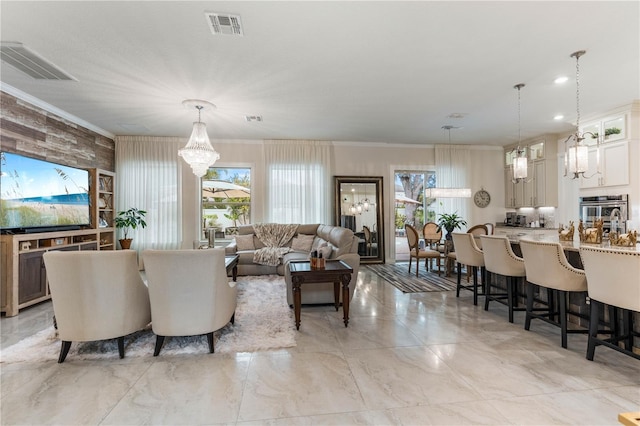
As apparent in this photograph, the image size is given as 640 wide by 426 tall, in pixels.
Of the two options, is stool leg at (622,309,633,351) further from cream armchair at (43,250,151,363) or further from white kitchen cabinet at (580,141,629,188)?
cream armchair at (43,250,151,363)

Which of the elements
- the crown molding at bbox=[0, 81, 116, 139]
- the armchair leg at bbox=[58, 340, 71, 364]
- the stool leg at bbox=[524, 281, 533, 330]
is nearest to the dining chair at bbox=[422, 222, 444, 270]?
the stool leg at bbox=[524, 281, 533, 330]

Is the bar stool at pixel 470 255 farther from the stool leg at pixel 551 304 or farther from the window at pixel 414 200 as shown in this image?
the window at pixel 414 200

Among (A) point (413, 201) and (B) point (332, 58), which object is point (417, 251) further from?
(B) point (332, 58)

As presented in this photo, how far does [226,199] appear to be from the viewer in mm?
6867

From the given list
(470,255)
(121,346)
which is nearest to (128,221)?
(121,346)

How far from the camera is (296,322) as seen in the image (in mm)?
3107

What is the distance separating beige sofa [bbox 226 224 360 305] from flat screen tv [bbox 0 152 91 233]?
2.54 metres

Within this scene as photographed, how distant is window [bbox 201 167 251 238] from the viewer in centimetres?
680

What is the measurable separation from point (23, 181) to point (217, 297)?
11.4ft

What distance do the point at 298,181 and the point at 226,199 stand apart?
1750 mm

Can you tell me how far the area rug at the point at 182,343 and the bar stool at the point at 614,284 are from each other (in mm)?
2546

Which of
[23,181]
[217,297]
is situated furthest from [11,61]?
[217,297]

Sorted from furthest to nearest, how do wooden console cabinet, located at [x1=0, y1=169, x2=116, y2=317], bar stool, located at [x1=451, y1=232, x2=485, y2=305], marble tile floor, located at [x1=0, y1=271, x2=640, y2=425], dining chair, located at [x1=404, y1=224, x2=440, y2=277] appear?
dining chair, located at [x1=404, y1=224, x2=440, y2=277], bar stool, located at [x1=451, y1=232, x2=485, y2=305], wooden console cabinet, located at [x1=0, y1=169, x2=116, y2=317], marble tile floor, located at [x1=0, y1=271, x2=640, y2=425]

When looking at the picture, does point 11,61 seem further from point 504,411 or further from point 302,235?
point 504,411
